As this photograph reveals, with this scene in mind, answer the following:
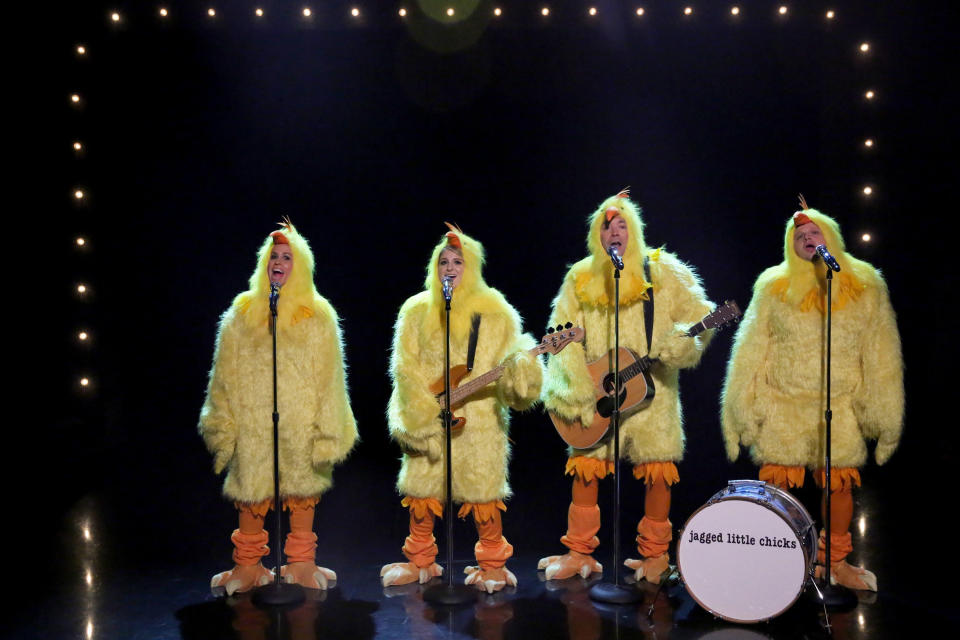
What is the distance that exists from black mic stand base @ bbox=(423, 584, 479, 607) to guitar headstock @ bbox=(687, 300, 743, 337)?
1543mm

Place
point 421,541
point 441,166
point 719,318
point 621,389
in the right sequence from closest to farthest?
point 719,318, point 621,389, point 421,541, point 441,166

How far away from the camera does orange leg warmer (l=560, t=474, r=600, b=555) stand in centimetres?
420

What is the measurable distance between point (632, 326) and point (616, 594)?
122 cm

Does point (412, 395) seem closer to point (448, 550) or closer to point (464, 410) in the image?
point (464, 410)

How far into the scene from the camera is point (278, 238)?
4.05 m

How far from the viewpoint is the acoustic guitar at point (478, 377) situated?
13.0 ft

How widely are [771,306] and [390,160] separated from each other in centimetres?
324

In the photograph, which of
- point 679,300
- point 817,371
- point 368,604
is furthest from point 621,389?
point 368,604

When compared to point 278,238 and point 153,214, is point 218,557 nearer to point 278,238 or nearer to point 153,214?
point 278,238

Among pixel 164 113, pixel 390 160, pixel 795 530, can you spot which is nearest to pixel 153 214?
pixel 164 113

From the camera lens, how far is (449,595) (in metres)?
3.88

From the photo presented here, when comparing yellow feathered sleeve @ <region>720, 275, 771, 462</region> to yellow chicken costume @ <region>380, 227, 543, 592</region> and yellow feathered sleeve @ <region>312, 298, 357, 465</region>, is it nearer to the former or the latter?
yellow chicken costume @ <region>380, 227, 543, 592</region>

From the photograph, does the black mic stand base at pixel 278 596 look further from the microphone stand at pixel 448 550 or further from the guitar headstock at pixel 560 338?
the guitar headstock at pixel 560 338

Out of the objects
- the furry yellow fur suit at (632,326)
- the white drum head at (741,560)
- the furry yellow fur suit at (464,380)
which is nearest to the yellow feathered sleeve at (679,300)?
the furry yellow fur suit at (632,326)
